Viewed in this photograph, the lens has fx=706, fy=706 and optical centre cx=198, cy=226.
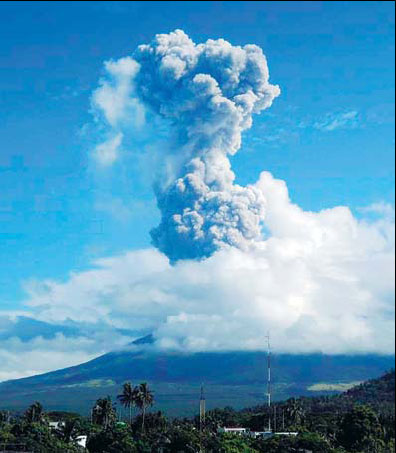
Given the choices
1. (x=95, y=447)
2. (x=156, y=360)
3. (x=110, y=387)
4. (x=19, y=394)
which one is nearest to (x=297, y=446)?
(x=95, y=447)

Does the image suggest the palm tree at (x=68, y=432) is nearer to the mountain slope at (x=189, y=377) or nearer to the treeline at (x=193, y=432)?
the treeline at (x=193, y=432)

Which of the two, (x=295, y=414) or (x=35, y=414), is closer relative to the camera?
(x=35, y=414)

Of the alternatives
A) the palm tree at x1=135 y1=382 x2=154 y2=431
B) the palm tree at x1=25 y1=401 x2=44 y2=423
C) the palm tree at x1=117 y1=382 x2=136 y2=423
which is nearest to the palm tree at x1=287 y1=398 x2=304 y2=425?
the palm tree at x1=135 y1=382 x2=154 y2=431

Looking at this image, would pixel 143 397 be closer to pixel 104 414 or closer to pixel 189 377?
pixel 104 414

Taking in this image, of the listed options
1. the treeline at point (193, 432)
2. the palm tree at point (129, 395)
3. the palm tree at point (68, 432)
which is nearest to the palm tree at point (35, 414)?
the treeline at point (193, 432)

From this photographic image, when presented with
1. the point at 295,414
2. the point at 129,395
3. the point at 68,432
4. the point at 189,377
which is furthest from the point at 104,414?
the point at 189,377

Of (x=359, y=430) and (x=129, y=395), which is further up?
(x=129, y=395)
